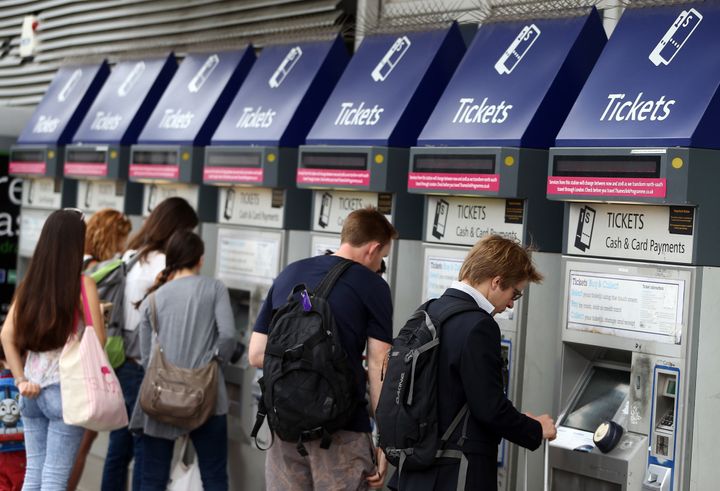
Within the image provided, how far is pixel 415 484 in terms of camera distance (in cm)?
338

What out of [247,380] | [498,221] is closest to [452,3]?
[498,221]

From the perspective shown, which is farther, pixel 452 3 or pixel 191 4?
pixel 191 4

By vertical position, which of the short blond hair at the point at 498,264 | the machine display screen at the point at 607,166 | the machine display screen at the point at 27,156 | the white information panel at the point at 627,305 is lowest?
the white information panel at the point at 627,305

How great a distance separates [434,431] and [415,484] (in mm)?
190

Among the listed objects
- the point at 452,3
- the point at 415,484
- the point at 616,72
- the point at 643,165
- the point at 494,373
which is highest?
the point at 452,3

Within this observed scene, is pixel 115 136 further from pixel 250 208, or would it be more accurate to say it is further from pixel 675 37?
pixel 675 37

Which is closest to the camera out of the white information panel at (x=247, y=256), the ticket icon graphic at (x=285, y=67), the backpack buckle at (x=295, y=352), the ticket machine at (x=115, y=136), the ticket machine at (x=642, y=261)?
the ticket machine at (x=642, y=261)

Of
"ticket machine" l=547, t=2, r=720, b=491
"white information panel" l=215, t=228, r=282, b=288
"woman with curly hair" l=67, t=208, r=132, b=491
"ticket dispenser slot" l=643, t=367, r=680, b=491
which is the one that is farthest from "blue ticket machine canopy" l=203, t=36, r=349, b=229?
"ticket dispenser slot" l=643, t=367, r=680, b=491

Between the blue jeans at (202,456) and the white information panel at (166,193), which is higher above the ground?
the white information panel at (166,193)

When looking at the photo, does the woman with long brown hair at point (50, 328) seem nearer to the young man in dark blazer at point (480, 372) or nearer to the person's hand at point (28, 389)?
the person's hand at point (28, 389)

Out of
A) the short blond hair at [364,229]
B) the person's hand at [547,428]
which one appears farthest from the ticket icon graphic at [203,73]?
the person's hand at [547,428]

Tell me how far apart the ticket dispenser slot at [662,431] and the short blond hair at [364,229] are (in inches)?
40.3

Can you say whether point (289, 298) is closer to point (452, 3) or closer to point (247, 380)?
point (247, 380)

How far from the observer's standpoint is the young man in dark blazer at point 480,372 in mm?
3250
